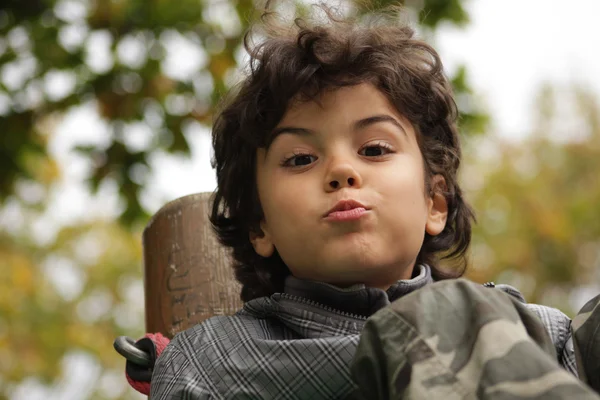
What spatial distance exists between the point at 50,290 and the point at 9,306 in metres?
3.81

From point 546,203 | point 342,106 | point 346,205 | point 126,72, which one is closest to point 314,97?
point 342,106

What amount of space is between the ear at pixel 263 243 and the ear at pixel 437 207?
1.33ft

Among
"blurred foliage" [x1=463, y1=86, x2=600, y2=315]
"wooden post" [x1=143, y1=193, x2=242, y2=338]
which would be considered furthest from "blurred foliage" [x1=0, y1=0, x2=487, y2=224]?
"blurred foliage" [x1=463, y1=86, x2=600, y2=315]

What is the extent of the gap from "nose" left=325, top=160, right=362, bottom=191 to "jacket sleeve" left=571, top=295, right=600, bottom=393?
2.05ft

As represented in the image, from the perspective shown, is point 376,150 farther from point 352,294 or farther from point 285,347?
point 285,347

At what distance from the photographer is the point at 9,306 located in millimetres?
10969

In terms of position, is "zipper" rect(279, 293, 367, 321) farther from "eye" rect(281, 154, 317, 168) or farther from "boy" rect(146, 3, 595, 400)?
"eye" rect(281, 154, 317, 168)

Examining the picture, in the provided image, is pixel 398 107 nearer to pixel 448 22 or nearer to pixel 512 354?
pixel 512 354

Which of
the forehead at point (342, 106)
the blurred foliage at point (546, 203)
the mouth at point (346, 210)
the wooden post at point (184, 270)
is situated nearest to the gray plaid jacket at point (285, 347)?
the mouth at point (346, 210)

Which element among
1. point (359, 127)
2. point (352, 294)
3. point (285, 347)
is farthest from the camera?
point (359, 127)

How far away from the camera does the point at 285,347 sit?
1866 mm

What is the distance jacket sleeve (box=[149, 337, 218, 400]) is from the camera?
1.90m

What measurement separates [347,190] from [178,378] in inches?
21.6

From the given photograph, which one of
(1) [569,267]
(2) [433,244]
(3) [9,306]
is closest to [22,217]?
(3) [9,306]
